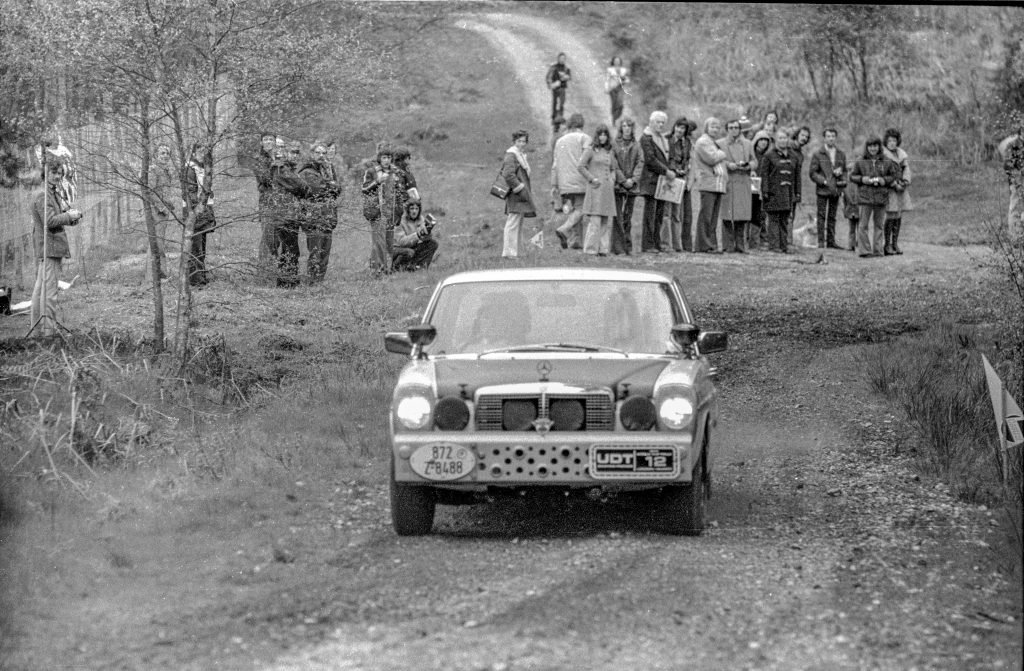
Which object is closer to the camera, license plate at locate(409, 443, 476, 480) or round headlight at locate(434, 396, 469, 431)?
license plate at locate(409, 443, 476, 480)

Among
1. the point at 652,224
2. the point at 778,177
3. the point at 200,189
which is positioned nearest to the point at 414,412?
the point at 200,189

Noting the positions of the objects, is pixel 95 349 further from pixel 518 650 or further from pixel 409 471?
pixel 518 650

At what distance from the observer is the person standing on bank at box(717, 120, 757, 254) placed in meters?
23.6

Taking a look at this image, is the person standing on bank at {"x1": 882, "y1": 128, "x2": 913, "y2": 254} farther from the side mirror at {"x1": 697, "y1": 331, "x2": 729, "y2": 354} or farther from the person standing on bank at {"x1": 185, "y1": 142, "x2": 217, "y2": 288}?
the side mirror at {"x1": 697, "y1": 331, "x2": 729, "y2": 354}

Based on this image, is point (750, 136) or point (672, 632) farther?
point (750, 136)

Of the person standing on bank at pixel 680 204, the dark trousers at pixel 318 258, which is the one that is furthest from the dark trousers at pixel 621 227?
the dark trousers at pixel 318 258

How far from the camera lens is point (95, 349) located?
48.3 feet

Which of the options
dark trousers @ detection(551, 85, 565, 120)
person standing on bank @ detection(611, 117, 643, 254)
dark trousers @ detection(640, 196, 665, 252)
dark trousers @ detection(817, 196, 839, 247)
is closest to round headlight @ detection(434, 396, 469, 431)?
person standing on bank @ detection(611, 117, 643, 254)

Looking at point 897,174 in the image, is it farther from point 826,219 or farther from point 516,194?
point 516,194

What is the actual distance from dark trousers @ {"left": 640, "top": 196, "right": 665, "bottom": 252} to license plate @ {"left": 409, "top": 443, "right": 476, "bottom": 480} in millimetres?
14957

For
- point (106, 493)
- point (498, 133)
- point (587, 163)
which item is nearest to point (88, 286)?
point (587, 163)

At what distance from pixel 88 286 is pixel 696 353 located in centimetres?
1158

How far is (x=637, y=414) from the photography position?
869cm

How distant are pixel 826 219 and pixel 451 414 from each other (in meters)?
18.5
